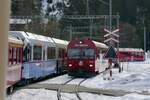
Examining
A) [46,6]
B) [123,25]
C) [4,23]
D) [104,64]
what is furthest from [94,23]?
[4,23]

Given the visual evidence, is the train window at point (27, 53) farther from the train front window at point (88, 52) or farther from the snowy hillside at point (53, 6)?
the snowy hillside at point (53, 6)

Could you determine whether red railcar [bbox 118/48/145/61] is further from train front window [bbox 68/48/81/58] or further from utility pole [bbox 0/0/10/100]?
utility pole [bbox 0/0/10/100]

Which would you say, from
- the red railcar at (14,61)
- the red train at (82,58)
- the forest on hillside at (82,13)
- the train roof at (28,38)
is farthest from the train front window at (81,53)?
the forest on hillside at (82,13)

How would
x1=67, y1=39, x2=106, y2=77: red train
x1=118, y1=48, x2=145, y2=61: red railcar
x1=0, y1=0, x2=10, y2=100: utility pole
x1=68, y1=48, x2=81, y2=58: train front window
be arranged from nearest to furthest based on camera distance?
x1=0, y1=0, x2=10, y2=100: utility pole, x1=67, y1=39, x2=106, y2=77: red train, x1=68, y1=48, x2=81, y2=58: train front window, x1=118, y1=48, x2=145, y2=61: red railcar

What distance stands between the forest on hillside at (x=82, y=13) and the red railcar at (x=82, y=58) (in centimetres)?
4488

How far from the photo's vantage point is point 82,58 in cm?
3616

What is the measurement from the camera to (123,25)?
12088 cm

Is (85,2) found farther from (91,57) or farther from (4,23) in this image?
(4,23)

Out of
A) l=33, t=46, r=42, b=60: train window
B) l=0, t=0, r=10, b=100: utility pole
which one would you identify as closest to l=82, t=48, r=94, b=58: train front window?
l=33, t=46, r=42, b=60: train window

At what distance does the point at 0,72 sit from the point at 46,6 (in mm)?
128226

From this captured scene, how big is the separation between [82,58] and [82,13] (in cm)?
8950

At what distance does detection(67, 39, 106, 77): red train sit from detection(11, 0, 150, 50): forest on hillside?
147ft

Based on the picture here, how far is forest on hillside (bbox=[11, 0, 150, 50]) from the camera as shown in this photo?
295 feet

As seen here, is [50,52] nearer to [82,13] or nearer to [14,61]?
[14,61]
